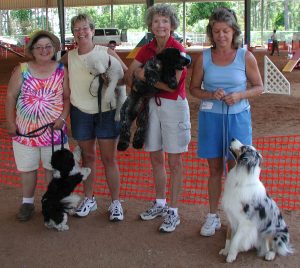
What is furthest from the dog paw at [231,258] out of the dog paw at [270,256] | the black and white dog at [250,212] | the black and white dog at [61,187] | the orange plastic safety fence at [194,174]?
the black and white dog at [61,187]

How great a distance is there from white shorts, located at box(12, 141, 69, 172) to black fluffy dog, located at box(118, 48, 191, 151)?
71cm

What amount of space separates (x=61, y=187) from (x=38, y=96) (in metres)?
0.82

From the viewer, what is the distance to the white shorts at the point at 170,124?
3.59m

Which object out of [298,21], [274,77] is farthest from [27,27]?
[274,77]

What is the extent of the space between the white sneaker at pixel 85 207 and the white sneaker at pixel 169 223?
2.71ft

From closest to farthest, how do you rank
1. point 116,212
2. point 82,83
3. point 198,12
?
point 82,83
point 116,212
point 198,12

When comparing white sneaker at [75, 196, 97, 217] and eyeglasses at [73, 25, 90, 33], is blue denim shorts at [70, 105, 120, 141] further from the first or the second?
white sneaker at [75, 196, 97, 217]

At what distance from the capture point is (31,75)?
12.4 ft

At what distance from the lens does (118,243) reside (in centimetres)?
364

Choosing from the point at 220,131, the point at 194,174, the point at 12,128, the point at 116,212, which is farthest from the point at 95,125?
the point at 194,174

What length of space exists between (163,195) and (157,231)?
16.0 inches

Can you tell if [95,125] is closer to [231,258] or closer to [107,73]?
[107,73]

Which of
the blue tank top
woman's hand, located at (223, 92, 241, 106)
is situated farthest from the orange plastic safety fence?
woman's hand, located at (223, 92, 241, 106)

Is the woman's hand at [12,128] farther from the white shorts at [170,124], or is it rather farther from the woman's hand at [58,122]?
the white shorts at [170,124]
